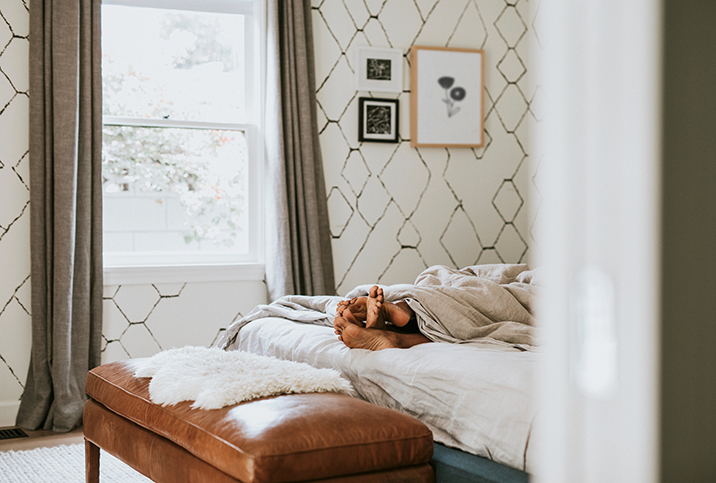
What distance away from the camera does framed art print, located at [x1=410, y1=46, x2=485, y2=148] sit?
4105 mm

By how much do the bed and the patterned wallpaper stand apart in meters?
A: 1.53

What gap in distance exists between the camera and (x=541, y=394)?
0.36 meters

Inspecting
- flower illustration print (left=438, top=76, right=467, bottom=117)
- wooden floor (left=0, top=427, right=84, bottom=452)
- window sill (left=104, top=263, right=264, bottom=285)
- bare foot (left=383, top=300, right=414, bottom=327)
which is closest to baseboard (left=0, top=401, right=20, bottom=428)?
wooden floor (left=0, top=427, right=84, bottom=452)

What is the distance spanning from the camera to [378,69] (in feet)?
13.2

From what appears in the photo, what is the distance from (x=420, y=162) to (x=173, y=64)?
5.22ft

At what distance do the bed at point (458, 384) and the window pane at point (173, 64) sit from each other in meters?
1.96

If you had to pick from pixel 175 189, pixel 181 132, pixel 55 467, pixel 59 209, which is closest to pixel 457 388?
pixel 55 467

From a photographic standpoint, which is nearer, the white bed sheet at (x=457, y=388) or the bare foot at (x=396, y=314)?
the white bed sheet at (x=457, y=388)

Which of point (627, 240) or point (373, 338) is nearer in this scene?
point (627, 240)

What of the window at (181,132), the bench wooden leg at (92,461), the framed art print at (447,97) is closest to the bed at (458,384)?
the bench wooden leg at (92,461)

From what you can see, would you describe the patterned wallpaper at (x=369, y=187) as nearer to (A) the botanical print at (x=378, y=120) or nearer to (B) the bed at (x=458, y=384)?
(A) the botanical print at (x=378, y=120)

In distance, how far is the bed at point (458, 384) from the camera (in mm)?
1392

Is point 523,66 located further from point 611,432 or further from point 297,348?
point 611,432

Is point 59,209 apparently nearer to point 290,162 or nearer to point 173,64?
point 173,64
